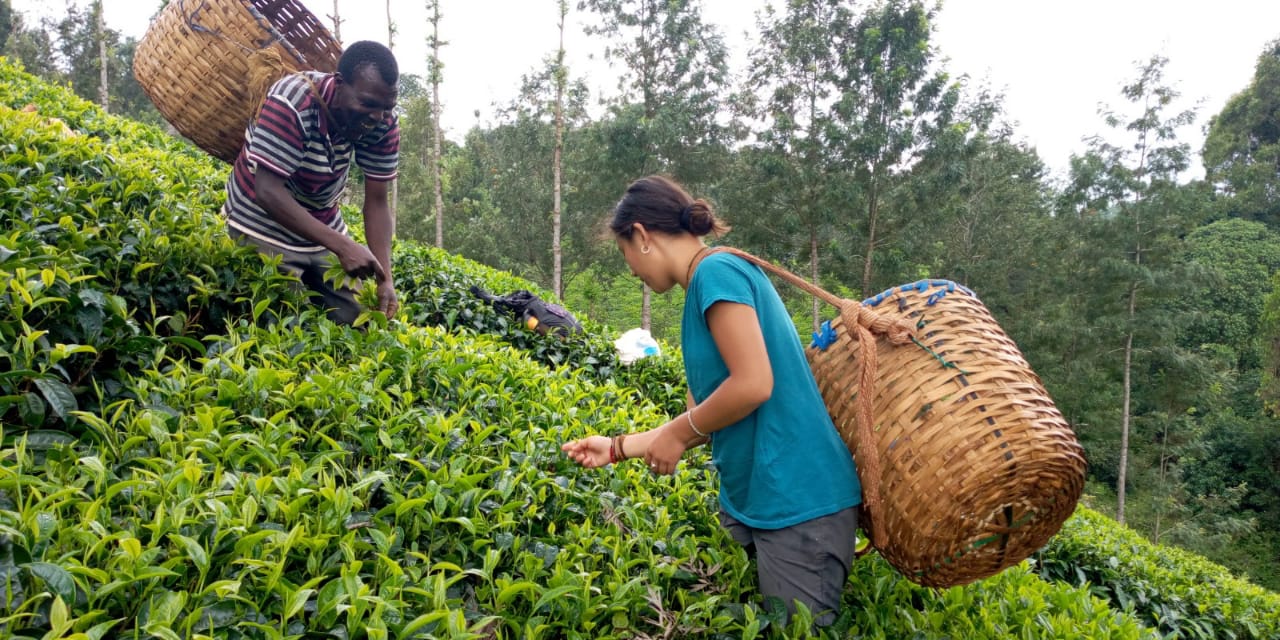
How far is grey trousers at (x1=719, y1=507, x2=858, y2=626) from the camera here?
6.17 ft

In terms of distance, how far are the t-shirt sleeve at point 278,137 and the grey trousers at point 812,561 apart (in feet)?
6.47

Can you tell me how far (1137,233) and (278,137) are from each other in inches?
843

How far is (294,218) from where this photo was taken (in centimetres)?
245

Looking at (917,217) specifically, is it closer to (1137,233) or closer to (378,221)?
(1137,233)

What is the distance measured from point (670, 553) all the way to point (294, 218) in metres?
1.66

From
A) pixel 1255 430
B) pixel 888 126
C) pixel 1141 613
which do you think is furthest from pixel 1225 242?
pixel 1141 613

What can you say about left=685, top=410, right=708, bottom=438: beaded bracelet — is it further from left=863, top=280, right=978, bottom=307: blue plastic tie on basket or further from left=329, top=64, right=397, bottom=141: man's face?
left=329, top=64, right=397, bottom=141: man's face

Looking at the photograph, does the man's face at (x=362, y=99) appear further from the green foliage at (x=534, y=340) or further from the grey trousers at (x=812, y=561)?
the grey trousers at (x=812, y=561)

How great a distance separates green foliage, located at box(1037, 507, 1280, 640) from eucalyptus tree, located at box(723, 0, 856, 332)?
38.1 ft

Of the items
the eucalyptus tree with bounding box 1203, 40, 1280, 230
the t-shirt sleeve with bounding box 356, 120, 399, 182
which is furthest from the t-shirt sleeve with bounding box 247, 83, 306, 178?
the eucalyptus tree with bounding box 1203, 40, 1280, 230

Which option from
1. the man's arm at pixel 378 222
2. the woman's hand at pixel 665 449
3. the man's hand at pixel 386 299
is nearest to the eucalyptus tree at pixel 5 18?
the man's arm at pixel 378 222

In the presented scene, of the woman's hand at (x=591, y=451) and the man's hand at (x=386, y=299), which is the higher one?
the man's hand at (x=386, y=299)

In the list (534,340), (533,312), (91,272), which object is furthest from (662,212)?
(533,312)

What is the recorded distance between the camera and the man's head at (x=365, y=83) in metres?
2.54
